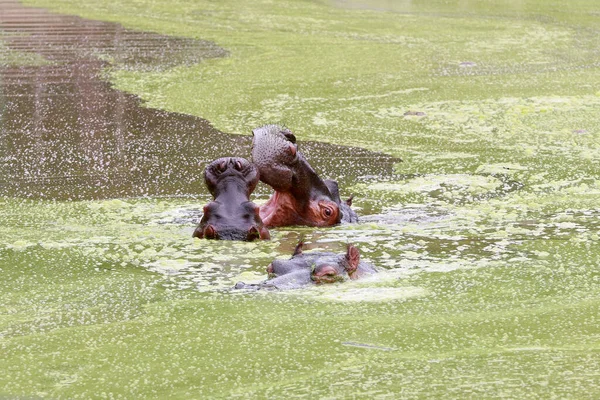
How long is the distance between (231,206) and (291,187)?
244mm

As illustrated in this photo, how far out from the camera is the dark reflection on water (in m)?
5.18

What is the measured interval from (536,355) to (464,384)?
27 cm

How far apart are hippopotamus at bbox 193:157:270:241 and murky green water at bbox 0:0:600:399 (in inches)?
3.1

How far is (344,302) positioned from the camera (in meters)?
3.17

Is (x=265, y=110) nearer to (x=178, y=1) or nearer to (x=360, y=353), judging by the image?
(x=360, y=353)

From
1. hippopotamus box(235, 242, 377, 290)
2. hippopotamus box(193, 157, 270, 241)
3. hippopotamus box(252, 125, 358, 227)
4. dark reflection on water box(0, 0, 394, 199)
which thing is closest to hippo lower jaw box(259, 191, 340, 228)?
hippopotamus box(252, 125, 358, 227)

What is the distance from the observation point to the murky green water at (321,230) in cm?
273

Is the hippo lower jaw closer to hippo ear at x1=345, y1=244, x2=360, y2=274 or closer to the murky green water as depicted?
the murky green water

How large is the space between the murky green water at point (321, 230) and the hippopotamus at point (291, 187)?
0.09 meters

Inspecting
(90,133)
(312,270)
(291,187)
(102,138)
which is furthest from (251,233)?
(90,133)

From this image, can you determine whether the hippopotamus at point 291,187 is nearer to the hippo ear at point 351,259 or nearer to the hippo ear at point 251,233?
the hippo ear at point 251,233

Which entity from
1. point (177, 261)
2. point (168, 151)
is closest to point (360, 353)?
point (177, 261)

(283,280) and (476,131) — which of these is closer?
(283,280)

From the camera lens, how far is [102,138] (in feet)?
20.1
